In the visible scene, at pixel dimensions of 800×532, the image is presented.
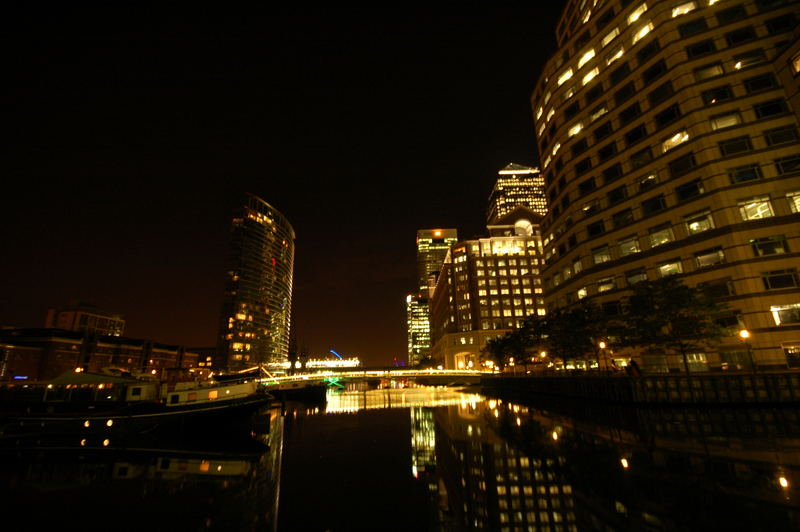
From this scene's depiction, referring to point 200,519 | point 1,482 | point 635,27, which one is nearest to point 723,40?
point 635,27

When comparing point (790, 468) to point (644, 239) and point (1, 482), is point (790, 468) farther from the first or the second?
point (644, 239)

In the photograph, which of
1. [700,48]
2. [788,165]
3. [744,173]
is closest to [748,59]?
[700,48]

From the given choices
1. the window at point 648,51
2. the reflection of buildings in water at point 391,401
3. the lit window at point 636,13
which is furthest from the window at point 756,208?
the reflection of buildings in water at point 391,401

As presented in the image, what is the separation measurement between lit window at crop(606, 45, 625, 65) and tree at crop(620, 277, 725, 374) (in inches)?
1489

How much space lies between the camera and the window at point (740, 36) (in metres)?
45.8

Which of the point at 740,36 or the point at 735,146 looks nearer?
the point at 735,146

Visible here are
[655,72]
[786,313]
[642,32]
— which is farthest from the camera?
[642,32]

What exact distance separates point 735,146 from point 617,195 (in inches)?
586

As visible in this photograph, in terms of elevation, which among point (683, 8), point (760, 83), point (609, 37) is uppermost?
point (609, 37)

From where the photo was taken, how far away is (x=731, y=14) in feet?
156

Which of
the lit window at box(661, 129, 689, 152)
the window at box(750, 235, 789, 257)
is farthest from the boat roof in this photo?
the lit window at box(661, 129, 689, 152)

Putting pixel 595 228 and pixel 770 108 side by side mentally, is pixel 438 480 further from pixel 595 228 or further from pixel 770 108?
pixel 770 108

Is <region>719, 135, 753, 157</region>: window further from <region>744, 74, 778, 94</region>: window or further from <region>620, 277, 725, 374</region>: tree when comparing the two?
<region>620, 277, 725, 374</region>: tree

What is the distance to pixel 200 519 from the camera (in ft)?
38.2
